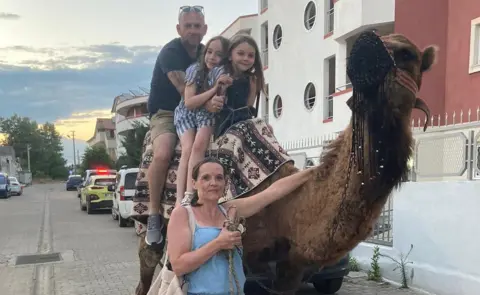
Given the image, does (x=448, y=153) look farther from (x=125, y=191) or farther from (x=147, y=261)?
(x=125, y=191)

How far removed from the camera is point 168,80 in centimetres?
456

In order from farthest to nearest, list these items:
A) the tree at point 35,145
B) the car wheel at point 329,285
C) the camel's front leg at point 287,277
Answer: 1. the tree at point 35,145
2. the car wheel at point 329,285
3. the camel's front leg at point 287,277

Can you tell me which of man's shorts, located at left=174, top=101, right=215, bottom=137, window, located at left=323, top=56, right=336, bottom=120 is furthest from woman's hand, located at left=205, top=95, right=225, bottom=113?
window, located at left=323, top=56, right=336, bottom=120

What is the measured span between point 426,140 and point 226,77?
4.43 metres

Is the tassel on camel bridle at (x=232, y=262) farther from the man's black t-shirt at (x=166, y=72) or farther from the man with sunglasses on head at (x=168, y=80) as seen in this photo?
the man's black t-shirt at (x=166, y=72)

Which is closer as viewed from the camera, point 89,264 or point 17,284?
point 17,284

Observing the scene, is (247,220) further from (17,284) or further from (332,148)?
(17,284)

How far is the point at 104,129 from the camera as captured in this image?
99812 millimetres

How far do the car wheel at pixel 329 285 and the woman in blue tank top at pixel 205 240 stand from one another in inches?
201

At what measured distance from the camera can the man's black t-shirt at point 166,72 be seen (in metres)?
4.32

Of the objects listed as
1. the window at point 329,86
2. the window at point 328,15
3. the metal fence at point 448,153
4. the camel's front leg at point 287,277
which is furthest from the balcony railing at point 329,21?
the camel's front leg at point 287,277

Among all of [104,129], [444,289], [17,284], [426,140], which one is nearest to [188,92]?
[426,140]

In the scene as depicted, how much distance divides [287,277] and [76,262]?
28.2ft

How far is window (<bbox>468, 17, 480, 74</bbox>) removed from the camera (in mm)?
11594
